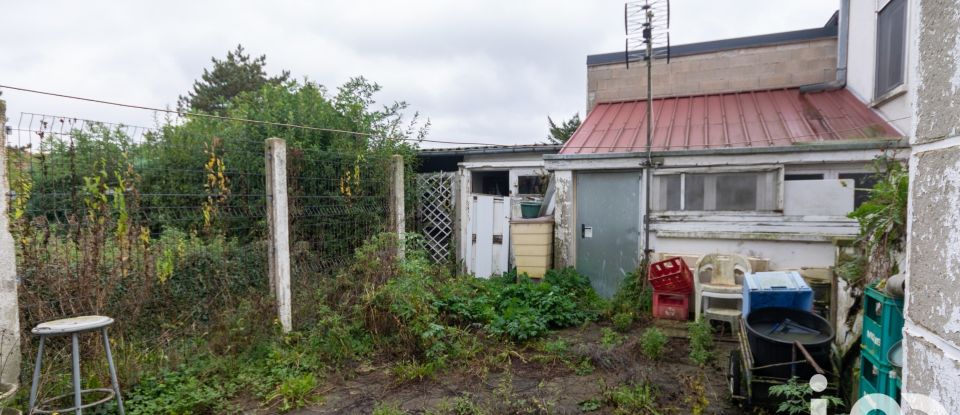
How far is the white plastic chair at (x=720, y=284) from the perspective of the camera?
19.1ft

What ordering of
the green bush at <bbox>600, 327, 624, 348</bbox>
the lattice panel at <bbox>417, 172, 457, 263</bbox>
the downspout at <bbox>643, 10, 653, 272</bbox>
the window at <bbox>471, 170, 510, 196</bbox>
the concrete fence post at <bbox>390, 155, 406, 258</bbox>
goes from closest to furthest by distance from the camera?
the green bush at <bbox>600, 327, 624, 348</bbox>
the concrete fence post at <bbox>390, 155, 406, 258</bbox>
the downspout at <bbox>643, 10, 653, 272</bbox>
the lattice panel at <bbox>417, 172, 457, 263</bbox>
the window at <bbox>471, 170, 510, 196</bbox>

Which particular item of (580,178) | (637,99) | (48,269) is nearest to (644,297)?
(580,178)

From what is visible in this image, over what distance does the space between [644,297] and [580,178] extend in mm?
2169

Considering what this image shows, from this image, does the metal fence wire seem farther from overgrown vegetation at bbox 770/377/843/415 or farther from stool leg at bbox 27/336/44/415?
overgrown vegetation at bbox 770/377/843/415

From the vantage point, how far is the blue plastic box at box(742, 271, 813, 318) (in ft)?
14.3

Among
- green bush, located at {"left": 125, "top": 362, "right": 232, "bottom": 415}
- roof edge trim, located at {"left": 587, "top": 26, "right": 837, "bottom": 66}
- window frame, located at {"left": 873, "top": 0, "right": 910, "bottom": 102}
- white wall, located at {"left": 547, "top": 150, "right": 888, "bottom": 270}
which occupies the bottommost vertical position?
green bush, located at {"left": 125, "top": 362, "right": 232, "bottom": 415}

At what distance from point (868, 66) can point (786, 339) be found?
6289mm

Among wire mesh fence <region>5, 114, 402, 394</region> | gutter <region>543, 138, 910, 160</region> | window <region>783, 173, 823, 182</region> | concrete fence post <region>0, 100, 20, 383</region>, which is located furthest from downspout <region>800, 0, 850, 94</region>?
concrete fence post <region>0, 100, 20, 383</region>

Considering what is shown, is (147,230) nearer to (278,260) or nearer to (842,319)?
(278,260)

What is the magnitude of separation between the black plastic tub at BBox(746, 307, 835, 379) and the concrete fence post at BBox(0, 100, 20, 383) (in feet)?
17.9

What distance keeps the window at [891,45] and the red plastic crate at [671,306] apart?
4291 millimetres

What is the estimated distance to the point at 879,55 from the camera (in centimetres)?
731

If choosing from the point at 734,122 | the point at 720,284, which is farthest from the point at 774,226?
the point at 734,122

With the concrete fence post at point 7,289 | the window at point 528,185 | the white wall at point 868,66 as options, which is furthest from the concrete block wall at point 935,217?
the window at point 528,185
